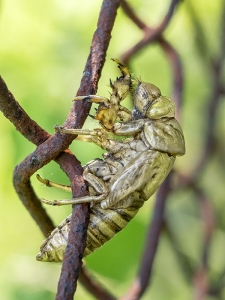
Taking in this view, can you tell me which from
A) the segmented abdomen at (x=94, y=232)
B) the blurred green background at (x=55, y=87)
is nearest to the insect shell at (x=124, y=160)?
the segmented abdomen at (x=94, y=232)

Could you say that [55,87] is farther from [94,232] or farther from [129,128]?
[94,232]

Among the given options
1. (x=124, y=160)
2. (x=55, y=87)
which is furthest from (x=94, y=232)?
(x=55, y=87)

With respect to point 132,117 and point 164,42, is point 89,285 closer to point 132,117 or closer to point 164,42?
point 132,117

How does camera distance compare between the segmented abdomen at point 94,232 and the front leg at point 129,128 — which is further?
the front leg at point 129,128

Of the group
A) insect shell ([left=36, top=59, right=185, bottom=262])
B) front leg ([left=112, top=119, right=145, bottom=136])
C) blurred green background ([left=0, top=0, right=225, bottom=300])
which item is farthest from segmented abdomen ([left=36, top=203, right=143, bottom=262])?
blurred green background ([left=0, top=0, right=225, bottom=300])

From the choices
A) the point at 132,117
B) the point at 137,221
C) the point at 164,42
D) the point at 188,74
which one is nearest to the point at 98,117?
the point at 132,117

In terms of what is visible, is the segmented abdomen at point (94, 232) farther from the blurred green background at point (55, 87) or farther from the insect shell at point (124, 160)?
the blurred green background at point (55, 87)

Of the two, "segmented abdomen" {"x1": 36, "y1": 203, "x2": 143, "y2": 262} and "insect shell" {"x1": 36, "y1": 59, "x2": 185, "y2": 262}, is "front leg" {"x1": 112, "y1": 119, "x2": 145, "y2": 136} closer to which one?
"insect shell" {"x1": 36, "y1": 59, "x2": 185, "y2": 262}

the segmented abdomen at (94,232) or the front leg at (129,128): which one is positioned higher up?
the front leg at (129,128)
